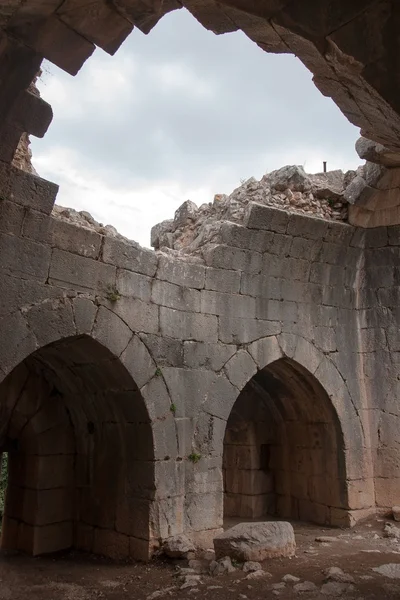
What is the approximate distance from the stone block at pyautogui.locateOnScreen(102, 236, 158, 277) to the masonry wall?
0.01m

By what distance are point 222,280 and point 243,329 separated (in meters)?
0.62

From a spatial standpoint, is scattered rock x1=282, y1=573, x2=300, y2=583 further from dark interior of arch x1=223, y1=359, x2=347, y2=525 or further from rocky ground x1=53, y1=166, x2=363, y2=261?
rocky ground x1=53, y1=166, x2=363, y2=261

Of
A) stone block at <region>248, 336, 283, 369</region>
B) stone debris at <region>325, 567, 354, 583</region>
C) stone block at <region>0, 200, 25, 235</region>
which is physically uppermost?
stone block at <region>0, 200, 25, 235</region>

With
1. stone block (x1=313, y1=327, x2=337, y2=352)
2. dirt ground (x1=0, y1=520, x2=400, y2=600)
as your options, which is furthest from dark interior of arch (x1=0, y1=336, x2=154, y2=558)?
stone block (x1=313, y1=327, x2=337, y2=352)

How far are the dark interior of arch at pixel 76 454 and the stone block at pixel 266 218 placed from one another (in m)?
2.43

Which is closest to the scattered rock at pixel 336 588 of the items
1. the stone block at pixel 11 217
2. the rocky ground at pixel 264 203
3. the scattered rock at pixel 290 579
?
the scattered rock at pixel 290 579

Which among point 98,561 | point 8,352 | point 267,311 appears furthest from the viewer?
point 267,311

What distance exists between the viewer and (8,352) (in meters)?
4.48

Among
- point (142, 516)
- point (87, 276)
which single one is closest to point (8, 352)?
point (87, 276)

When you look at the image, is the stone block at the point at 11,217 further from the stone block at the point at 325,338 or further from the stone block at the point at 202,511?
the stone block at the point at 325,338

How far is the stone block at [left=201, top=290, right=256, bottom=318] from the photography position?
6223 millimetres

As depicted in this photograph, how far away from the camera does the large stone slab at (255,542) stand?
4988 millimetres

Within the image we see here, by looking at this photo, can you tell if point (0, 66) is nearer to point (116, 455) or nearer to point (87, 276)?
point (87, 276)

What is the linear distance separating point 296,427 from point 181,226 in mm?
3165
